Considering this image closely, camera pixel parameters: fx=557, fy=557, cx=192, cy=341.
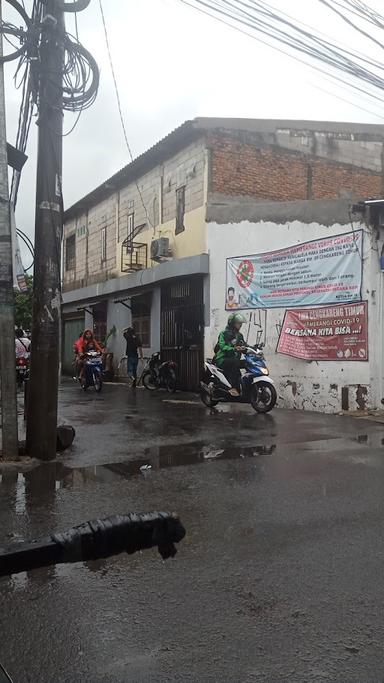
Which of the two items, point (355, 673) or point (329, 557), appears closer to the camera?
point (355, 673)

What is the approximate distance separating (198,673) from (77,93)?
22.3ft

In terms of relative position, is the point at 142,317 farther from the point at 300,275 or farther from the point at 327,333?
the point at 327,333

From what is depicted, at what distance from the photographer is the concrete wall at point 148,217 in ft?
48.5

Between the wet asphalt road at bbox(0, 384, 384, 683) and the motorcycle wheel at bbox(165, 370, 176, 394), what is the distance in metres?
8.10

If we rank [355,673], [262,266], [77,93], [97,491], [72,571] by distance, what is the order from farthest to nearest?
[262,266] → [77,93] → [97,491] → [72,571] → [355,673]

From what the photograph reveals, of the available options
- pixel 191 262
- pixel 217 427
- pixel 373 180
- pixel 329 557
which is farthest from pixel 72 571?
pixel 373 180

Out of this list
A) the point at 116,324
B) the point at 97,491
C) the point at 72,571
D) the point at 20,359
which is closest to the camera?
the point at 72,571

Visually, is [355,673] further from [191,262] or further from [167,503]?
[191,262]

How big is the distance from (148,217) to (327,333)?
879 centimetres

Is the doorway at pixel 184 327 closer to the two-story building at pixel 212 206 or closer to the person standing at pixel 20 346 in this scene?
the two-story building at pixel 212 206

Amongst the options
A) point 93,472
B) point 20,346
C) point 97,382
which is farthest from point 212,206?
point 93,472

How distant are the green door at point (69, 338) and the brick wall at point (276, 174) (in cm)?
1142

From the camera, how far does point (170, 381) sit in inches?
599

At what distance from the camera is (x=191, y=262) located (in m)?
14.1
